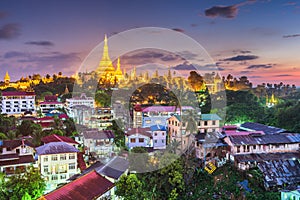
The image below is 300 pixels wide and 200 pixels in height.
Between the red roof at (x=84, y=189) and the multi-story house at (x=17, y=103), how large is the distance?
14279 millimetres

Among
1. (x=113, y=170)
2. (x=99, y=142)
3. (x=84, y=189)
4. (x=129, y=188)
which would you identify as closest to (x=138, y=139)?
(x=99, y=142)

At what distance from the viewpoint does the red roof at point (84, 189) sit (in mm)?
5875

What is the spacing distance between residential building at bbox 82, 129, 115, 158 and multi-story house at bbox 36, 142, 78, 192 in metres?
1.98

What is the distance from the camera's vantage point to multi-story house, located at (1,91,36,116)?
20.0 m

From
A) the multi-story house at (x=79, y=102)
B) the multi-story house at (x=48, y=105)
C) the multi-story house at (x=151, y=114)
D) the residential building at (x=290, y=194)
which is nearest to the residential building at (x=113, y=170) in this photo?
the residential building at (x=290, y=194)

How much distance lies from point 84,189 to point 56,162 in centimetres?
293

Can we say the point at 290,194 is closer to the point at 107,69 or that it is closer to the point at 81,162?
the point at 81,162

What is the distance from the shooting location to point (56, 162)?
29.7 feet

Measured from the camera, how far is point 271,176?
817 cm

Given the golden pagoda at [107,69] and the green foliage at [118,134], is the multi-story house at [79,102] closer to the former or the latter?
the green foliage at [118,134]

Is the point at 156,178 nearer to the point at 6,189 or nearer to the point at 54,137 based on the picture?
the point at 6,189

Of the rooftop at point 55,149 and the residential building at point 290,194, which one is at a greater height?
the rooftop at point 55,149

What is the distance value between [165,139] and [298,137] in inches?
177

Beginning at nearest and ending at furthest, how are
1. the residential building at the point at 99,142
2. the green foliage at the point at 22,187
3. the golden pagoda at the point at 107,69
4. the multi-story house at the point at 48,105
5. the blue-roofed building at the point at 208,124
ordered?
the green foliage at the point at 22,187 → the residential building at the point at 99,142 → the blue-roofed building at the point at 208,124 → the multi-story house at the point at 48,105 → the golden pagoda at the point at 107,69
